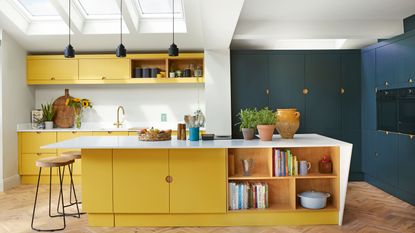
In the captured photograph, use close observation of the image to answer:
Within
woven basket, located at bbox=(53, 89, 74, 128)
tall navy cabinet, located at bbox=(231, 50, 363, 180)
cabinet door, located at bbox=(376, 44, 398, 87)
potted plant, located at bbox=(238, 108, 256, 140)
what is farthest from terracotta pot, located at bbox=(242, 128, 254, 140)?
woven basket, located at bbox=(53, 89, 74, 128)

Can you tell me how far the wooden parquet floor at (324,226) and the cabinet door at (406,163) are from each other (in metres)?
0.25

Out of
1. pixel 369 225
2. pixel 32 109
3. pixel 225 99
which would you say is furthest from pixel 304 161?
pixel 32 109

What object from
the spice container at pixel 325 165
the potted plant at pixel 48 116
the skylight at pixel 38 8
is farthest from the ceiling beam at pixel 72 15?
the spice container at pixel 325 165

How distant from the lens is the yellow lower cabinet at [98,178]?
370 centimetres

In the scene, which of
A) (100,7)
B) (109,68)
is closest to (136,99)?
(109,68)

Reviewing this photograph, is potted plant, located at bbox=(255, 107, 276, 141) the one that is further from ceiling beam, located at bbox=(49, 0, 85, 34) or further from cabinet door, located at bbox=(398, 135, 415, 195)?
ceiling beam, located at bbox=(49, 0, 85, 34)

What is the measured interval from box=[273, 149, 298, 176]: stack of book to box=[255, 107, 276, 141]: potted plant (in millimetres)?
228

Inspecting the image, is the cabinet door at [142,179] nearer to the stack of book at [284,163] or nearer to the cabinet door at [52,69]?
the stack of book at [284,163]

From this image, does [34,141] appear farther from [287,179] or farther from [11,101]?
[287,179]

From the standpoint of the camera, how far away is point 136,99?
6488 mm

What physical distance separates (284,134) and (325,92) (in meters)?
2.25

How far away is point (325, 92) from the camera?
19.6ft

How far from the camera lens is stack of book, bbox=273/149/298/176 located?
371 cm

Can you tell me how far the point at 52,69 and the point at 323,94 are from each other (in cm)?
467
